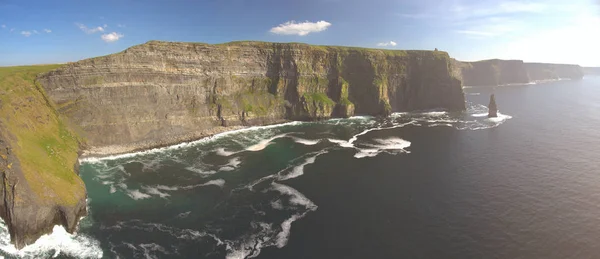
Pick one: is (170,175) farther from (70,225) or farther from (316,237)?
(316,237)

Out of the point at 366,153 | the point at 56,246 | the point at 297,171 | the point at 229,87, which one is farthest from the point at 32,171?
the point at 366,153

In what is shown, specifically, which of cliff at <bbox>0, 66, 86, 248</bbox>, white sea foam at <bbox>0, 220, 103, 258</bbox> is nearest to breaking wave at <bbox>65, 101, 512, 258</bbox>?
white sea foam at <bbox>0, 220, 103, 258</bbox>

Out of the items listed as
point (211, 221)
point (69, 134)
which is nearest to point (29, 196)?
point (211, 221)

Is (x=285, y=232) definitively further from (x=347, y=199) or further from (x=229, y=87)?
(x=229, y=87)

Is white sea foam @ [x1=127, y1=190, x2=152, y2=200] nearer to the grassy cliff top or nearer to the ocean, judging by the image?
the ocean

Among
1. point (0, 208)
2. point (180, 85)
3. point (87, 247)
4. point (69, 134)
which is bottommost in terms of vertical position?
point (87, 247)

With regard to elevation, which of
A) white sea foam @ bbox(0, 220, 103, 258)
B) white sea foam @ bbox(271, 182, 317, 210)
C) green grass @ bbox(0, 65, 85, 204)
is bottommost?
white sea foam @ bbox(0, 220, 103, 258)

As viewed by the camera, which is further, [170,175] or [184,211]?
[170,175]
